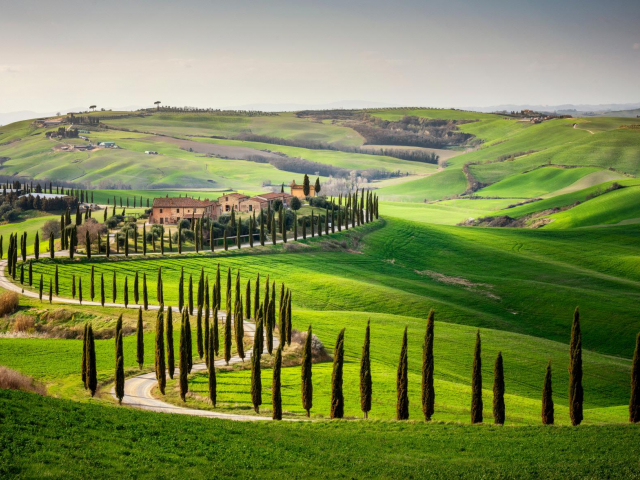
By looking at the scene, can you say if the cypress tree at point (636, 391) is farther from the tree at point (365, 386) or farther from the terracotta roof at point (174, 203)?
the terracotta roof at point (174, 203)

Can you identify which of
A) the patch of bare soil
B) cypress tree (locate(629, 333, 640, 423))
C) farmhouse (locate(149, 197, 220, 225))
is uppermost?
farmhouse (locate(149, 197, 220, 225))

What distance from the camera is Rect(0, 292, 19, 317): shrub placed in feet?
253

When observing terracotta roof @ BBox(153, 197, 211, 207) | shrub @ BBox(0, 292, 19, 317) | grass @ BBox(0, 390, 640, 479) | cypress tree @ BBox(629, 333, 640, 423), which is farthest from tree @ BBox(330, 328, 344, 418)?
terracotta roof @ BBox(153, 197, 211, 207)

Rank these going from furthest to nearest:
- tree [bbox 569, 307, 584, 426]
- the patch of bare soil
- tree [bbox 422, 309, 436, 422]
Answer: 1. the patch of bare soil
2. tree [bbox 422, 309, 436, 422]
3. tree [bbox 569, 307, 584, 426]

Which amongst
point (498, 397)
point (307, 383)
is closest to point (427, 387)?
point (498, 397)

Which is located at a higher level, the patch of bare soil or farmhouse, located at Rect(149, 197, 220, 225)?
farmhouse, located at Rect(149, 197, 220, 225)

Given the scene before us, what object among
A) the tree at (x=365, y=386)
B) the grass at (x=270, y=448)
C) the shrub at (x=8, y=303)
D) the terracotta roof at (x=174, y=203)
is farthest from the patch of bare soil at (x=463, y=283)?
the grass at (x=270, y=448)

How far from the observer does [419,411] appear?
47.5 m

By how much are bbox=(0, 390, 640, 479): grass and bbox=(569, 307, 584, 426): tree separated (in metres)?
5.07

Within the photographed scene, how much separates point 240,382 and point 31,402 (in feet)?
72.0

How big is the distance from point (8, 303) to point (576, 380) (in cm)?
6122

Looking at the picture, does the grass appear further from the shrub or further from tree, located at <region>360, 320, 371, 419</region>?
the shrub

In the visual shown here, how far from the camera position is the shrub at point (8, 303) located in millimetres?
77000

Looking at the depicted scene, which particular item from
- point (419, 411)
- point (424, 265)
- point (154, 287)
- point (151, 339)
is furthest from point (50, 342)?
point (424, 265)
